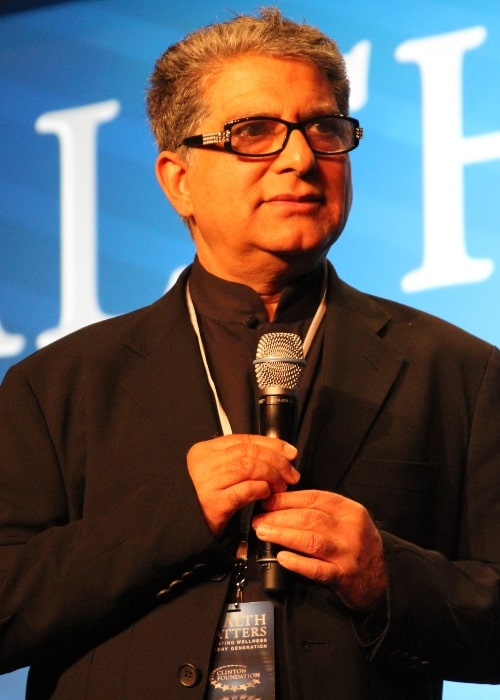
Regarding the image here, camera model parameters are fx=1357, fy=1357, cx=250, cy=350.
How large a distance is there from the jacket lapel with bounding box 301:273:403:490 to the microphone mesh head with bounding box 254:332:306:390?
0.25 metres

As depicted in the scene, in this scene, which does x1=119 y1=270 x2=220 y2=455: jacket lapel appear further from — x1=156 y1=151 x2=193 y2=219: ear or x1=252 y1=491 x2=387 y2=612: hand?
x1=252 y1=491 x2=387 y2=612: hand

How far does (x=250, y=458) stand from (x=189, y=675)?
15.9 inches

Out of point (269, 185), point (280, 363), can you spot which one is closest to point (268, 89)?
point (269, 185)

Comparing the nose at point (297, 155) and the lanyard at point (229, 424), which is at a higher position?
the nose at point (297, 155)

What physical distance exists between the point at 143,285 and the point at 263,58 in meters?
1.29

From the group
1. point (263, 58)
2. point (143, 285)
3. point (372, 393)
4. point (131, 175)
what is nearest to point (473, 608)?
point (372, 393)

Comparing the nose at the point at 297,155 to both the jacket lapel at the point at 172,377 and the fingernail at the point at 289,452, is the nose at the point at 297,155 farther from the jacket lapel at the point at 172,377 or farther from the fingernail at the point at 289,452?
the fingernail at the point at 289,452

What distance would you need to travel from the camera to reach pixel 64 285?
4.01 meters

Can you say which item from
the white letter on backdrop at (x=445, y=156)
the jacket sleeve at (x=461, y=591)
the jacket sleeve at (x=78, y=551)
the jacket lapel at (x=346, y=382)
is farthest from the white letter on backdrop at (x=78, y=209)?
the jacket sleeve at (x=461, y=591)

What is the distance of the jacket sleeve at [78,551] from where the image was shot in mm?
2287

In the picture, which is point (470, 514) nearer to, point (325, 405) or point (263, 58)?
point (325, 405)

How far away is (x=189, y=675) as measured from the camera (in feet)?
7.40

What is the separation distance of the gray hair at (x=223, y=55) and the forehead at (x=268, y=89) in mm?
20

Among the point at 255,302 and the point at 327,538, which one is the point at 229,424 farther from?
the point at 327,538
